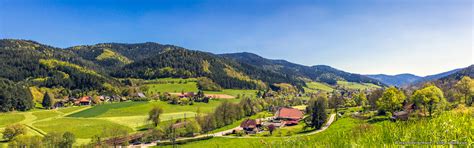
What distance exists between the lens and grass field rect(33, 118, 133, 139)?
85.4m

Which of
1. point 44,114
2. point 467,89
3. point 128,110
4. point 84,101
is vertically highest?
point 467,89

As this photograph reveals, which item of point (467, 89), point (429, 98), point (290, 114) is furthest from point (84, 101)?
point (467, 89)

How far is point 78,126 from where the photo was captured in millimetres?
92125

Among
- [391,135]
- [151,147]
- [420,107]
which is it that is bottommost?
[151,147]

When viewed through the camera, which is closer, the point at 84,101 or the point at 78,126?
the point at 78,126

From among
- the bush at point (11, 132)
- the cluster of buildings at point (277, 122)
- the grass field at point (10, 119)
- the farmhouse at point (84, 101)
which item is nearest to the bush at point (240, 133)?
the cluster of buildings at point (277, 122)

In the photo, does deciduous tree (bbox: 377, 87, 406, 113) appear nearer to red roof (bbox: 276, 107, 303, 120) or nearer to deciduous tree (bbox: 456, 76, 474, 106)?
deciduous tree (bbox: 456, 76, 474, 106)

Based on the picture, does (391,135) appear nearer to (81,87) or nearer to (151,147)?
(151,147)

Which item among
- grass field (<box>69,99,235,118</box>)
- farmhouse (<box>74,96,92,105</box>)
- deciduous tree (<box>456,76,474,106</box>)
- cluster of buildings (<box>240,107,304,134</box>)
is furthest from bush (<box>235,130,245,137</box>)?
farmhouse (<box>74,96,92,105</box>)

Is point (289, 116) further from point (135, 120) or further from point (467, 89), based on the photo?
point (135, 120)

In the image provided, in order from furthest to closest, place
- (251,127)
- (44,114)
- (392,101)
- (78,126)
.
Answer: (44,114), (78,126), (251,127), (392,101)

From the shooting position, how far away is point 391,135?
607 centimetres

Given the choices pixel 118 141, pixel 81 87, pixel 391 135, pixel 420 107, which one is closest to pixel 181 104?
pixel 118 141

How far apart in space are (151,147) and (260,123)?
37.0 m
